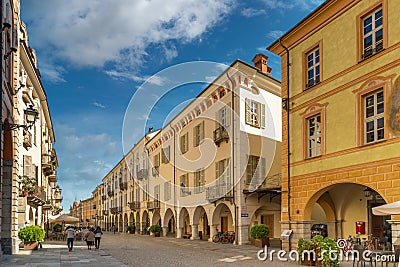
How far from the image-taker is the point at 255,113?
1064 inches

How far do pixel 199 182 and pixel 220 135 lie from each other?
5.08m

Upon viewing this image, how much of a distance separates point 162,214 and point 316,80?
2513 cm

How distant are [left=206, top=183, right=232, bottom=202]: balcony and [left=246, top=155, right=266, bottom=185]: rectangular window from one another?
1361 mm

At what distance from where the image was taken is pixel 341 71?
16.5 m

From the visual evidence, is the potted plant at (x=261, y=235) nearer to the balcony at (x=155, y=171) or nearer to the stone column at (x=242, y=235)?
the stone column at (x=242, y=235)

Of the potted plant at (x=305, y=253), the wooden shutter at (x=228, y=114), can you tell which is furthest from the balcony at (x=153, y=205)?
the potted plant at (x=305, y=253)

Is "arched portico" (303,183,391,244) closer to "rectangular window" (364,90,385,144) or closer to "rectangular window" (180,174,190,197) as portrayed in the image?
"rectangular window" (364,90,385,144)

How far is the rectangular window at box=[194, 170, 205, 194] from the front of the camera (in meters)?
30.4

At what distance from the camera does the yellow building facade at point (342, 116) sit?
14.1 m

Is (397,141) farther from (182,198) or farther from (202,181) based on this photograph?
(182,198)

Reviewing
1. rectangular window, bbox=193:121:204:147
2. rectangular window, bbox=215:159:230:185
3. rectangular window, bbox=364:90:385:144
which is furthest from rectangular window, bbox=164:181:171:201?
rectangular window, bbox=364:90:385:144

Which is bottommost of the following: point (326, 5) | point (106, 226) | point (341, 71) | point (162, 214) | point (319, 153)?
point (106, 226)

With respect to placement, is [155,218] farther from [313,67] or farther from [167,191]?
[313,67]

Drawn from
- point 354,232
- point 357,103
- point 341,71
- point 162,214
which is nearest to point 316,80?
point 341,71
